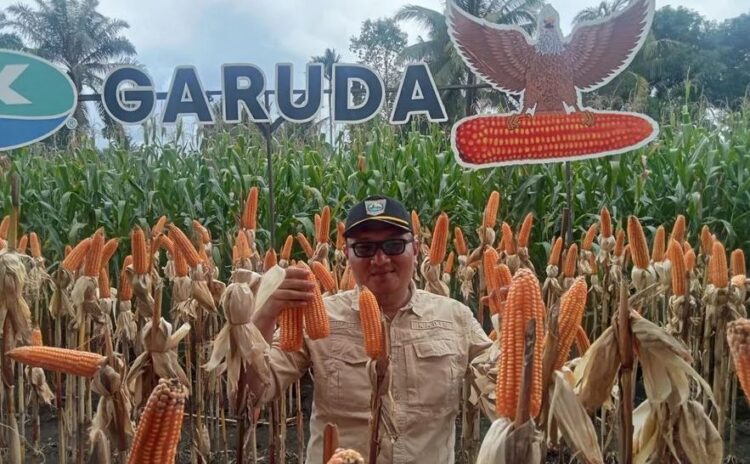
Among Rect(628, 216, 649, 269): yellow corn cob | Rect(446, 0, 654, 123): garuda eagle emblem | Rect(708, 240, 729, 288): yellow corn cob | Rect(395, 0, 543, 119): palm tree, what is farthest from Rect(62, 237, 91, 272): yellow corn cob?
Rect(395, 0, 543, 119): palm tree

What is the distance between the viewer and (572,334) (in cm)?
132

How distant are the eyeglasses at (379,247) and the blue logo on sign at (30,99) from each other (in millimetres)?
2766

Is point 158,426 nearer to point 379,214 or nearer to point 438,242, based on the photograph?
point 379,214

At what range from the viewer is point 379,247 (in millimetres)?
2400

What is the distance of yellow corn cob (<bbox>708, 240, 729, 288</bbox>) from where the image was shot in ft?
8.65

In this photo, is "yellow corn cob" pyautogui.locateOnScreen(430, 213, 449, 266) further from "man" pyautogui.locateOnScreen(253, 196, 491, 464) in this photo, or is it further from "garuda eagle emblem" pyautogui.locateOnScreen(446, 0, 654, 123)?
"garuda eagle emblem" pyautogui.locateOnScreen(446, 0, 654, 123)

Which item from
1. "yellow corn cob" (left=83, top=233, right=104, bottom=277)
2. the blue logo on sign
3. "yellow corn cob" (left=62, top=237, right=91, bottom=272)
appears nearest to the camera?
"yellow corn cob" (left=83, top=233, right=104, bottom=277)

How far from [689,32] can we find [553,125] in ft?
106

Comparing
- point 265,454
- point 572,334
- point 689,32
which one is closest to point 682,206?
point 265,454

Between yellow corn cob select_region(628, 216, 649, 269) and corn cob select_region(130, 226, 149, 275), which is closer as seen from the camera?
yellow corn cob select_region(628, 216, 649, 269)

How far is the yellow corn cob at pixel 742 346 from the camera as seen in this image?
120cm

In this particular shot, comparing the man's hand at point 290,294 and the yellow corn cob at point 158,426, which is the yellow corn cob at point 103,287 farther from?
the yellow corn cob at point 158,426

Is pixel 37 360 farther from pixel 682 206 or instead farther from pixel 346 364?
pixel 682 206

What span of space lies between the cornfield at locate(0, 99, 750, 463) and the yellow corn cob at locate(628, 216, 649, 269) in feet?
0.05
